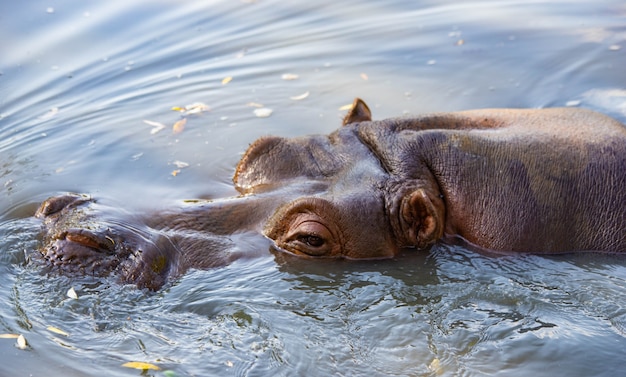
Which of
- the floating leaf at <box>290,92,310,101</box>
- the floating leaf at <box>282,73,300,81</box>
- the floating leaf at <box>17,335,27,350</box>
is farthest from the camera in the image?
the floating leaf at <box>282,73,300,81</box>

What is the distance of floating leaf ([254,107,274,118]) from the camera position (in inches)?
393

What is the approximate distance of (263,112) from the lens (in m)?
10.1

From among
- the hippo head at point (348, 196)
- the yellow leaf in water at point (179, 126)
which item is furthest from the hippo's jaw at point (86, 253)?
the yellow leaf in water at point (179, 126)

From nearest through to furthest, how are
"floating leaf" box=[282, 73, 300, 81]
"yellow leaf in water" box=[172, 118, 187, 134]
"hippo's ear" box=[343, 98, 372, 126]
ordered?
"hippo's ear" box=[343, 98, 372, 126] < "yellow leaf in water" box=[172, 118, 187, 134] < "floating leaf" box=[282, 73, 300, 81]

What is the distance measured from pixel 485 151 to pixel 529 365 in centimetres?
167

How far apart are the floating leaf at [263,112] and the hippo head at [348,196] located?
10.4 ft

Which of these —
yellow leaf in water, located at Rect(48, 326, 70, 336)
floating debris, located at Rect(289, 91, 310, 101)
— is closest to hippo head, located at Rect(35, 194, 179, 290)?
yellow leaf in water, located at Rect(48, 326, 70, 336)

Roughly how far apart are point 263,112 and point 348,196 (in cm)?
405

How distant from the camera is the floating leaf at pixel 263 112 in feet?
32.8

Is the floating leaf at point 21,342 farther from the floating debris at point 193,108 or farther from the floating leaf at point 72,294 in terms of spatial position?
the floating debris at point 193,108

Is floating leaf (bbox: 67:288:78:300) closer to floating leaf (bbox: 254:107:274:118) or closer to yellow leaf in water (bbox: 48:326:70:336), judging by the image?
yellow leaf in water (bbox: 48:326:70:336)

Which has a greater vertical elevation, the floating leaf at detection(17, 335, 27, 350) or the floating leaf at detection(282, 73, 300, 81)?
the floating leaf at detection(282, 73, 300, 81)

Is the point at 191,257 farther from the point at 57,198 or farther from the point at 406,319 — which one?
the point at 406,319

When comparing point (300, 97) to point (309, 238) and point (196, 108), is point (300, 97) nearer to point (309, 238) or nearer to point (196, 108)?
point (196, 108)
